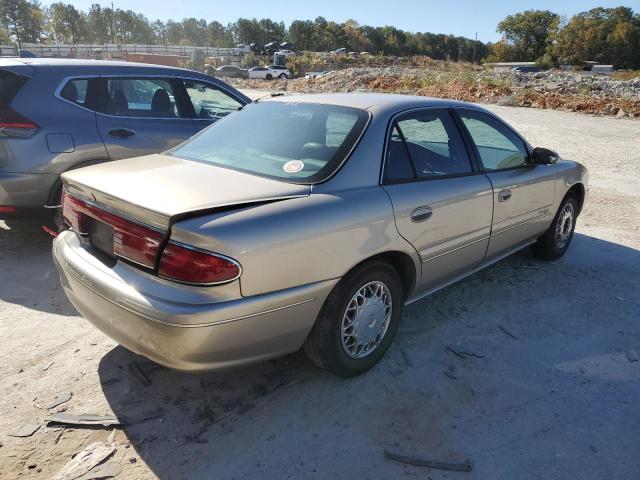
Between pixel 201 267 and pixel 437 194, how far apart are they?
168 centimetres

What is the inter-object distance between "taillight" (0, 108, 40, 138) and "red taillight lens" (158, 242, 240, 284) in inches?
121

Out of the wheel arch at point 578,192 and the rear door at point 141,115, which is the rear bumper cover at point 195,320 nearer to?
the rear door at point 141,115

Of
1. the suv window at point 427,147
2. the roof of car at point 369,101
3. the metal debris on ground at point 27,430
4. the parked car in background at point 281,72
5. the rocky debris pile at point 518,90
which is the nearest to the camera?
the metal debris on ground at point 27,430

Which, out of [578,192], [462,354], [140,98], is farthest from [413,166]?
[140,98]

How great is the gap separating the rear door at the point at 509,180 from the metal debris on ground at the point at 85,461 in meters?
2.92

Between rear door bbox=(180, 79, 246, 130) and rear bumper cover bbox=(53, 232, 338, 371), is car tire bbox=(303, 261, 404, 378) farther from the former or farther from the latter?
rear door bbox=(180, 79, 246, 130)

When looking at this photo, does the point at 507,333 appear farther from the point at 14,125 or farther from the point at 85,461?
the point at 14,125

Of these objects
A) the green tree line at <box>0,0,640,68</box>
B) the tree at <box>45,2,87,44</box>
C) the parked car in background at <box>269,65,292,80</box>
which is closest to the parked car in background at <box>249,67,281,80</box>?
the parked car in background at <box>269,65,292,80</box>

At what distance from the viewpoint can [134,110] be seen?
5418mm

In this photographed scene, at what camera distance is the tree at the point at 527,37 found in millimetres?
108000

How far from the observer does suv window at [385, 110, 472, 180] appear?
3.27 m

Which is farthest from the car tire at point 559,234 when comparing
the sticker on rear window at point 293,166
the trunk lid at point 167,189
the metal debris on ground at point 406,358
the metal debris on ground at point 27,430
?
the metal debris on ground at point 27,430

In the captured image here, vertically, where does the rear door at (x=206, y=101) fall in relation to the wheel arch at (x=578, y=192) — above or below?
above

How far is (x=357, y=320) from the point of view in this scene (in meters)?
3.02
